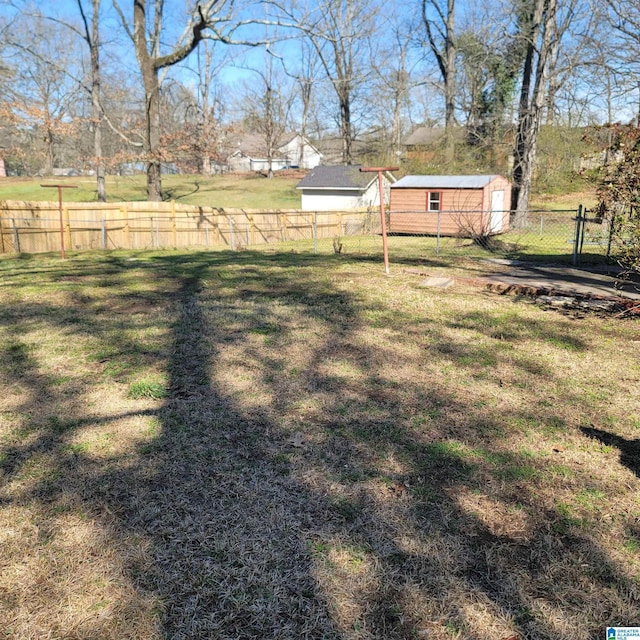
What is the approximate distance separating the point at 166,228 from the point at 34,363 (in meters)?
15.1

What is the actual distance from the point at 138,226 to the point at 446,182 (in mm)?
12878

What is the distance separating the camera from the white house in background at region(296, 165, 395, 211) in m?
34.5

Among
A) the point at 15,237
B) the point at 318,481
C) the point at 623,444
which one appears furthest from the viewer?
the point at 15,237

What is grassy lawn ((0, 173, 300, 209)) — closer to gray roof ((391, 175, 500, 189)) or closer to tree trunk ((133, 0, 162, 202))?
gray roof ((391, 175, 500, 189))

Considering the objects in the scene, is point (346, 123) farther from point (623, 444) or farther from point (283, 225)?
point (623, 444)

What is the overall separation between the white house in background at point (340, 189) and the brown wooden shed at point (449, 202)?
11392mm

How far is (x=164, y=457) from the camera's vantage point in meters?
3.04

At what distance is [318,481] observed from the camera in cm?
283

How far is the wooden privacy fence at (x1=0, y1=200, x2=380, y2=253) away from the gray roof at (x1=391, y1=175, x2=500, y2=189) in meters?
2.06

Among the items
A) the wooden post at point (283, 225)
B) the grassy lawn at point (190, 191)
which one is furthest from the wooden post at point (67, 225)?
the grassy lawn at point (190, 191)

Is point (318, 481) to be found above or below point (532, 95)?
below

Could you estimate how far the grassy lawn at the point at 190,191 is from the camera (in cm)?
3656

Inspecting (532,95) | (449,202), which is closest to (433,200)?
(449,202)

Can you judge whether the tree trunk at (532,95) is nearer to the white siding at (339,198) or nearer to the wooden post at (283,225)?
the wooden post at (283,225)
